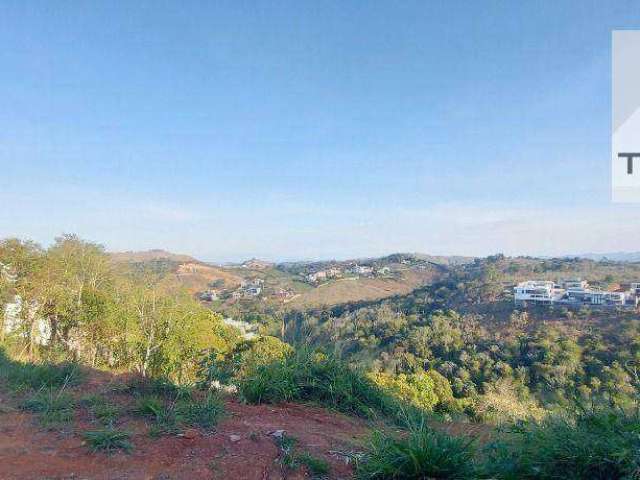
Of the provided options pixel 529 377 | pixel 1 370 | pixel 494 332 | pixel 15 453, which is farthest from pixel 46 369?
pixel 494 332

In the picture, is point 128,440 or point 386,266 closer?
point 128,440

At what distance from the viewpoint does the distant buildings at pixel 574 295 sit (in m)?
29.5

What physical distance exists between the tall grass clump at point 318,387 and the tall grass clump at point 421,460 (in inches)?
67.5

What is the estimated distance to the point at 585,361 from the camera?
20.5m

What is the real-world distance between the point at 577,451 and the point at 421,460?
0.93 meters

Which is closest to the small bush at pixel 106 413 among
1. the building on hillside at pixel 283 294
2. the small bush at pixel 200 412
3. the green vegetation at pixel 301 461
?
the small bush at pixel 200 412

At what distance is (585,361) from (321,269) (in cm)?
5132

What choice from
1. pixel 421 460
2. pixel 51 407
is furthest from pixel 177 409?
pixel 421 460

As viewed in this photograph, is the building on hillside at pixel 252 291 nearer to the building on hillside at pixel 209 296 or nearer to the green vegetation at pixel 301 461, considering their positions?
the building on hillside at pixel 209 296

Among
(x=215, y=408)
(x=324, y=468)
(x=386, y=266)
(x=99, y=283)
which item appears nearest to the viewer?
(x=324, y=468)

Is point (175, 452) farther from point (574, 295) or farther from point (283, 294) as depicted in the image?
point (283, 294)

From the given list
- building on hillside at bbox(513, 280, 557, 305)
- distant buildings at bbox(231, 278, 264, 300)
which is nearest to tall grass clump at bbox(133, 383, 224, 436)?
building on hillside at bbox(513, 280, 557, 305)

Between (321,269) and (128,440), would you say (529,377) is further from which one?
(321,269)

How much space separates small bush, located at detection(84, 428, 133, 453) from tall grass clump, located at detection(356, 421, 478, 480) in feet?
5.78
